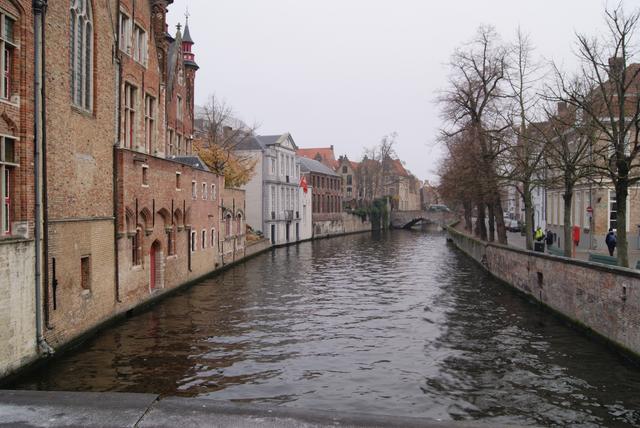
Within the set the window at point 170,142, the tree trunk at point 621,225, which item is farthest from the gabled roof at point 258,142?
the tree trunk at point 621,225

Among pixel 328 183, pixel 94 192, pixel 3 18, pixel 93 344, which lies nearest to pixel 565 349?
pixel 93 344

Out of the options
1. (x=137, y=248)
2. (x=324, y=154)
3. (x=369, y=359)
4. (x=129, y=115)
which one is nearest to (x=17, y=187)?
(x=137, y=248)

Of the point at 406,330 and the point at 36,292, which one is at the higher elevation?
the point at 36,292

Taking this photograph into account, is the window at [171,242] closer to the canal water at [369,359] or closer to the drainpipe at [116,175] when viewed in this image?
the canal water at [369,359]

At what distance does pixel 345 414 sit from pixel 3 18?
10.2 metres

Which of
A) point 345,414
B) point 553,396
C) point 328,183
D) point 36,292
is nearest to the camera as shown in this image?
point 345,414

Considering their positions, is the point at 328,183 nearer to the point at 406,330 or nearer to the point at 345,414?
the point at 406,330

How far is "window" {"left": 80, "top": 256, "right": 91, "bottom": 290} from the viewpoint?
15186 mm

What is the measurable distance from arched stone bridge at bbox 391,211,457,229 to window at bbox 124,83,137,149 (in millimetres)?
73623

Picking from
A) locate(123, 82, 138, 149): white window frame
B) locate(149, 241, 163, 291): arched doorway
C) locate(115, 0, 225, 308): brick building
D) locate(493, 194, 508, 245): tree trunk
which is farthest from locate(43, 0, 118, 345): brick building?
locate(493, 194, 508, 245): tree trunk

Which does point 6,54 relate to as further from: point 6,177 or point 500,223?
point 500,223

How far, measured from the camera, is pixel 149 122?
74.5 ft

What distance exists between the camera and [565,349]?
1449cm

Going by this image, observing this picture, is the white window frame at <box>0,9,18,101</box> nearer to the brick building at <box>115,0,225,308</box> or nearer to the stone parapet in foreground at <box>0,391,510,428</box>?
the brick building at <box>115,0,225,308</box>
